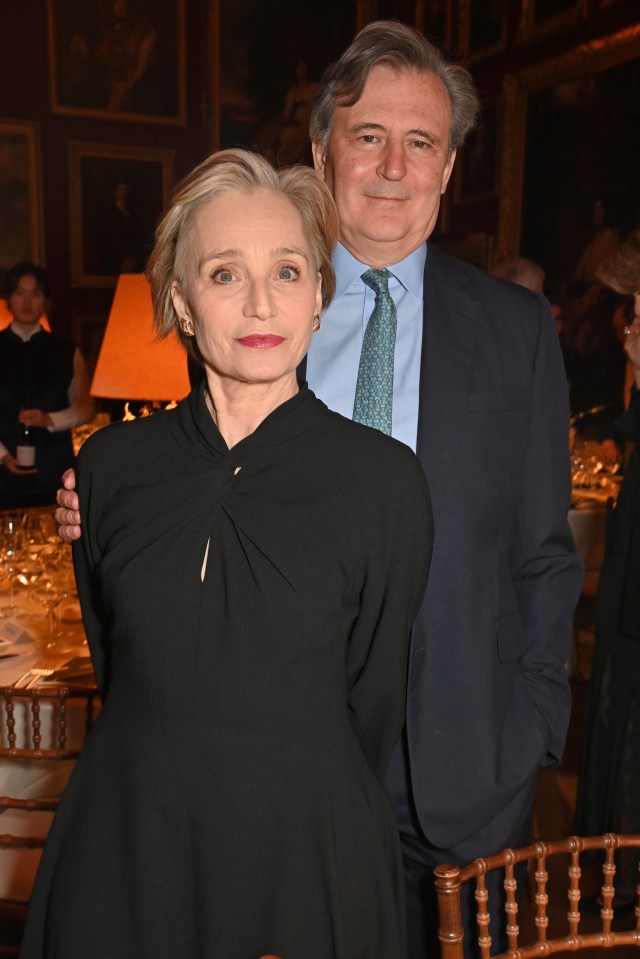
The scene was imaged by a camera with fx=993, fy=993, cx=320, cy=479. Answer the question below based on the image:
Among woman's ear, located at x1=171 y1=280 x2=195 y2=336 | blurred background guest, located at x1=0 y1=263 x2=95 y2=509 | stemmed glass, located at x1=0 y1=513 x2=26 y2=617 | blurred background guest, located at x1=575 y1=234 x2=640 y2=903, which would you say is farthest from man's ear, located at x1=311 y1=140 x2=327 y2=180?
blurred background guest, located at x1=0 y1=263 x2=95 y2=509

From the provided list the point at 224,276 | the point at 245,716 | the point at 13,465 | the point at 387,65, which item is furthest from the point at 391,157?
the point at 13,465

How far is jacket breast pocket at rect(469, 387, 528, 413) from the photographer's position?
6.62 feet

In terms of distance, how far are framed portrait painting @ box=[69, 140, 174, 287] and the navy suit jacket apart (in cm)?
879

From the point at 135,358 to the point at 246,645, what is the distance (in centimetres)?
271

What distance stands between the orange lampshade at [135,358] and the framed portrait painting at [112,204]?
21.5ft

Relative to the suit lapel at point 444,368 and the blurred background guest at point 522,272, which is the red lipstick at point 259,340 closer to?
the suit lapel at point 444,368

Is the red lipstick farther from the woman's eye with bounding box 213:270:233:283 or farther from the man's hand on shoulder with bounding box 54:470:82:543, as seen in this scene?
the man's hand on shoulder with bounding box 54:470:82:543

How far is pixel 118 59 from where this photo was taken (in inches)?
407

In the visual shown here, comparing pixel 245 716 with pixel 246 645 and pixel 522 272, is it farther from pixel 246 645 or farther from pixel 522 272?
pixel 522 272

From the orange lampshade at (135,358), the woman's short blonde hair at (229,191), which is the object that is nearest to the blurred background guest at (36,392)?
the orange lampshade at (135,358)

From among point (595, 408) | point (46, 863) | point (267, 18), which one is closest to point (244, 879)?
point (46, 863)

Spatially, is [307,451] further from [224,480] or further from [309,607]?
[309,607]

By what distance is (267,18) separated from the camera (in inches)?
422

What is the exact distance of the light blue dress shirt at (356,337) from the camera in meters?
2.10
